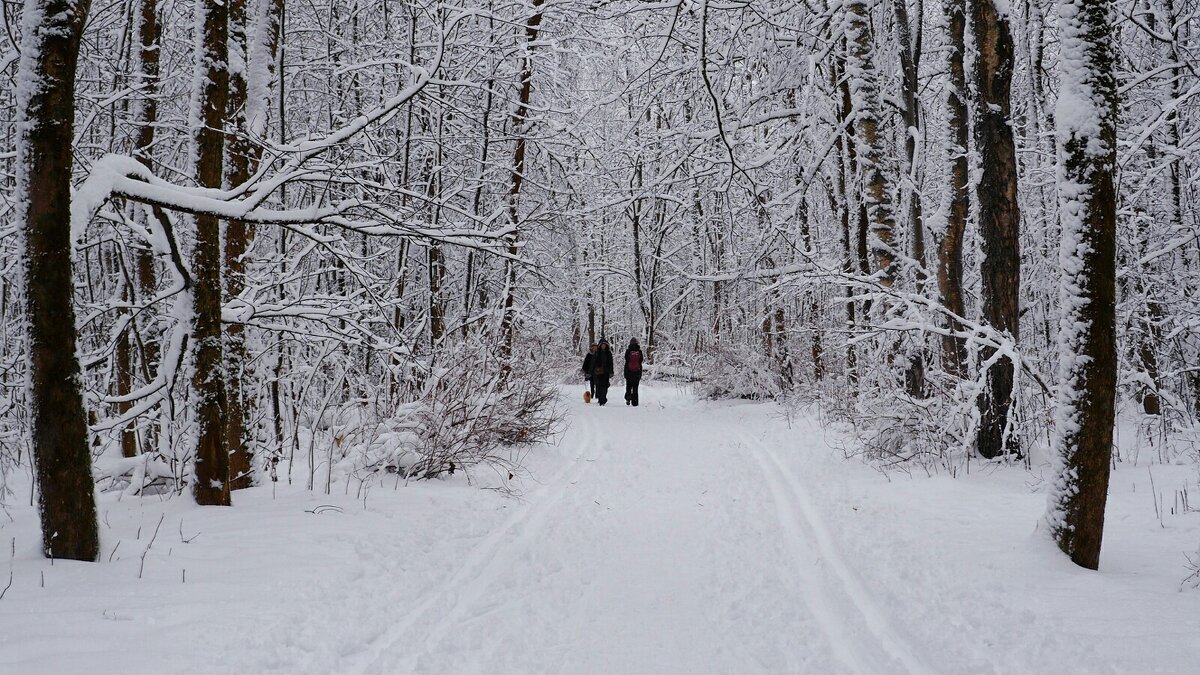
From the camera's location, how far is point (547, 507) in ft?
22.7

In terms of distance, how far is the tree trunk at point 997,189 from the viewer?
280 inches

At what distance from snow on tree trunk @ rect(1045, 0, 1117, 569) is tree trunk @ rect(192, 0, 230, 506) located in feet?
19.6

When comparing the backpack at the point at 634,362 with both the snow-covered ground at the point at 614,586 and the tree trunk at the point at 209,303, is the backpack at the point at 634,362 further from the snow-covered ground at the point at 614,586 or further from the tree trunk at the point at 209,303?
the tree trunk at the point at 209,303

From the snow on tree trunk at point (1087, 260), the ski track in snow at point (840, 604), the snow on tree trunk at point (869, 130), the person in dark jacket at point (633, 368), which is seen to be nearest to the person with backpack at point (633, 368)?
the person in dark jacket at point (633, 368)

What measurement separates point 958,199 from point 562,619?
737 cm

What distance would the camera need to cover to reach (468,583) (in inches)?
183

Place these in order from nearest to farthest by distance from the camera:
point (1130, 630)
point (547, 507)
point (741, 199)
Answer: point (1130, 630), point (547, 507), point (741, 199)

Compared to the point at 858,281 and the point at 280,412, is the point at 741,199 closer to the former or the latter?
the point at 858,281

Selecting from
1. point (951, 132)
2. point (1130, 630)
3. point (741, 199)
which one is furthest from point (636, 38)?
point (741, 199)

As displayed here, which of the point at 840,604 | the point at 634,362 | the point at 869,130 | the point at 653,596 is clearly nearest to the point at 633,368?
the point at 634,362

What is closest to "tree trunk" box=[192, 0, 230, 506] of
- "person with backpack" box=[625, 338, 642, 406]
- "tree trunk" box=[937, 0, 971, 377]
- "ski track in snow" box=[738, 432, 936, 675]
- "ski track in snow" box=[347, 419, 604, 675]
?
"ski track in snow" box=[347, 419, 604, 675]

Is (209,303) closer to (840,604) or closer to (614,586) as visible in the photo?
(614,586)

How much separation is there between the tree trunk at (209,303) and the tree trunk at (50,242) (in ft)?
5.10

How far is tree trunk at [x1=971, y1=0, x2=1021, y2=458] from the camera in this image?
7117mm
